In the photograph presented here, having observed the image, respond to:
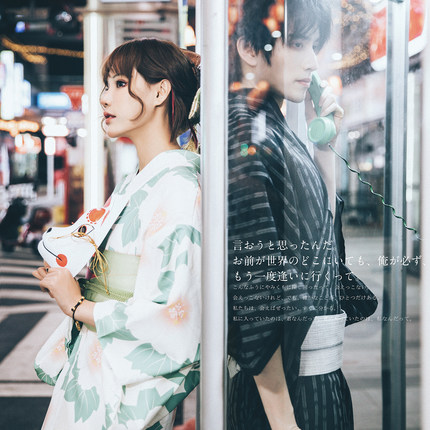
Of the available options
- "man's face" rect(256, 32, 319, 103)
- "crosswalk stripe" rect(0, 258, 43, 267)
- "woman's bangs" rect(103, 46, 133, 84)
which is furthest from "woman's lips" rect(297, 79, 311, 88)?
"crosswalk stripe" rect(0, 258, 43, 267)

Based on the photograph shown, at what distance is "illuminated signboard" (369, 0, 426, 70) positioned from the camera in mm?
1310

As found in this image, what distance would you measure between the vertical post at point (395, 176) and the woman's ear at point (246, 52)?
0.36m

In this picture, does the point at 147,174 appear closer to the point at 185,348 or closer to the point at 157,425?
the point at 185,348

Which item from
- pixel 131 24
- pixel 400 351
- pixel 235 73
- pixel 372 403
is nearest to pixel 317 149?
pixel 235 73

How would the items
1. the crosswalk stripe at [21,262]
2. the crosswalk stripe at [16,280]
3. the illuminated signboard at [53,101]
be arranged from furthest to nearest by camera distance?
the illuminated signboard at [53,101] → the crosswalk stripe at [21,262] → the crosswalk stripe at [16,280]

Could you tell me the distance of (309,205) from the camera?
1330 millimetres

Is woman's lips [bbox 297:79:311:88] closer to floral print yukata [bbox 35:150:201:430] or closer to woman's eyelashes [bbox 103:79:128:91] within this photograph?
floral print yukata [bbox 35:150:201:430]

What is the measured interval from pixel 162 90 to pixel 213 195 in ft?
1.31

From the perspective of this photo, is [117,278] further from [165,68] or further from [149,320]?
[165,68]

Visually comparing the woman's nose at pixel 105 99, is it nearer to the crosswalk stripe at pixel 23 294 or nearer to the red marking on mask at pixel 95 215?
the red marking on mask at pixel 95 215

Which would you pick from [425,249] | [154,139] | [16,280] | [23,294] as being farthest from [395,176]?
[16,280]

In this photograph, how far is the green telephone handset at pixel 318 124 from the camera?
1.32m

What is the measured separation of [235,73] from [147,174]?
365 millimetres

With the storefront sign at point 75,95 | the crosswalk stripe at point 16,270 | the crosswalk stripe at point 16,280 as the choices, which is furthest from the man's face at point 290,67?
the storefront sign at point 75,95
